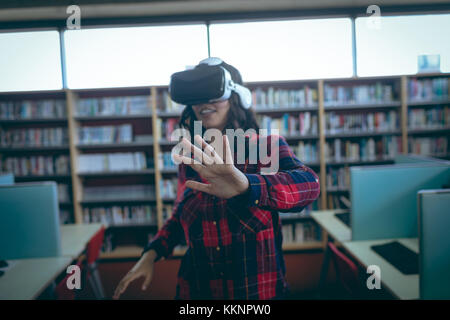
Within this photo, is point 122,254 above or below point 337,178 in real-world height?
below

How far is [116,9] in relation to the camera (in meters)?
3.19

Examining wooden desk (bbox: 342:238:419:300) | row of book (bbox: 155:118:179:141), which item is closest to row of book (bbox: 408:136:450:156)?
wooden desk (bbox: 342:238:419:300)

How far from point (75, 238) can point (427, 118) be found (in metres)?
3.87

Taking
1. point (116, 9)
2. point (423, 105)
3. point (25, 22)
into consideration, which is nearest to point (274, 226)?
point (116, 9)

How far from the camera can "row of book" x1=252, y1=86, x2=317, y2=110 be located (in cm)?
337

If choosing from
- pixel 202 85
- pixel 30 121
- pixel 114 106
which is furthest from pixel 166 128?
pixel 202 85

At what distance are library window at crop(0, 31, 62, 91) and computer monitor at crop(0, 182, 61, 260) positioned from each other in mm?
639

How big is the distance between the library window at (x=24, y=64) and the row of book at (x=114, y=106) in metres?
1.39

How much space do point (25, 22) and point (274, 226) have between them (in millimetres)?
3895

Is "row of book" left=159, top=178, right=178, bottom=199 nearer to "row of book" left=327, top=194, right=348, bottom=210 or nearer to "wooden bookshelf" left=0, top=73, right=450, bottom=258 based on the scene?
"wooden bookshelf" left=0, top=73, right=450, bottom=258

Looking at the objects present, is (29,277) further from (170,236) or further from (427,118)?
(427,118)

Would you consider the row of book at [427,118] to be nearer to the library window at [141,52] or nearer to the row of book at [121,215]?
the library window at [141,52]

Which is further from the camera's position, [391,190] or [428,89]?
[428,89]

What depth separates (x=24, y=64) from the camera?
147 cm
